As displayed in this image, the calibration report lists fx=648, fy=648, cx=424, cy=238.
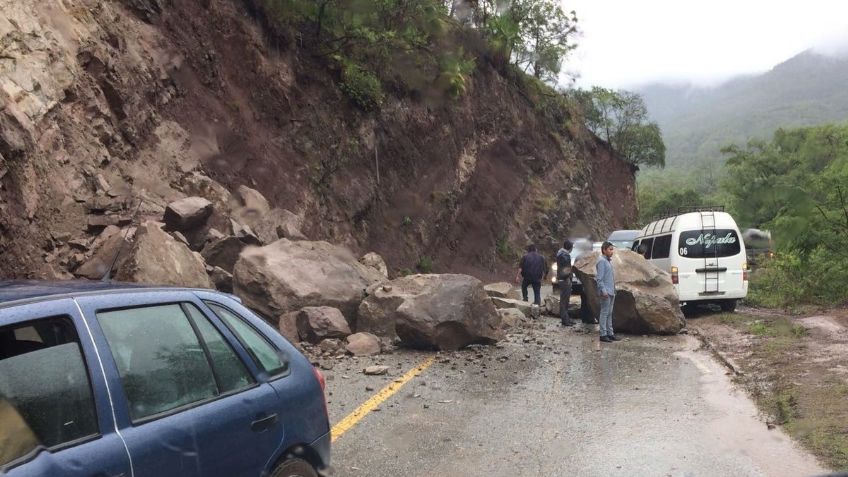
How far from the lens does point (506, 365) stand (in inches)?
376

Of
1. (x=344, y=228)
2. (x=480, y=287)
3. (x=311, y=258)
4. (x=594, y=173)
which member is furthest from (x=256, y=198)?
(x=594, y=173)

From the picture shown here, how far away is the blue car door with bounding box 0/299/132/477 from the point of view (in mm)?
2299

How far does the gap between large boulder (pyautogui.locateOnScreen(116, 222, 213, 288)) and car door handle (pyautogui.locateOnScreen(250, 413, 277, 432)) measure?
6495 mm

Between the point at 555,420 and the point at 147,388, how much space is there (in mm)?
4779

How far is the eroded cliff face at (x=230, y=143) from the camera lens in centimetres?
1032

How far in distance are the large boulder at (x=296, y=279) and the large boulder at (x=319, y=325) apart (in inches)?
23.4

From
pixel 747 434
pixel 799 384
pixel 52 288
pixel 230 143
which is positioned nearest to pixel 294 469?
pixel 52 288

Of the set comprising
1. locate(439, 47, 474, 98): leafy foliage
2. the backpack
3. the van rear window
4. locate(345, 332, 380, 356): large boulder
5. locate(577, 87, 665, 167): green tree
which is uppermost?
locate(439, 47, 474, 98): leafy foliage

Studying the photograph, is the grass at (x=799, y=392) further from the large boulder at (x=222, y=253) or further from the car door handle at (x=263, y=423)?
the large boulder at (x=222, y=253)

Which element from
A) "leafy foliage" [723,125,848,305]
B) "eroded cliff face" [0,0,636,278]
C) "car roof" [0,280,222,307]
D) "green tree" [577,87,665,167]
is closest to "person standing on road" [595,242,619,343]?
"leafy foliage" [723,125,848,305]

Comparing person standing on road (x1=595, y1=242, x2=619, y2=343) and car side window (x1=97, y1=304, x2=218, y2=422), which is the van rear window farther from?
car side window (x1=97, y1=304, x2=218, y2=422)

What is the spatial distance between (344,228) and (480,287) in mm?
10370

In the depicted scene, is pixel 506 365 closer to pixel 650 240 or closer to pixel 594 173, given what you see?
pixel 650 240

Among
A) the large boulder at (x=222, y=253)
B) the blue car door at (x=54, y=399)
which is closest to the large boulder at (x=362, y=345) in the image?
the large boulder at (x=222, y=253)
